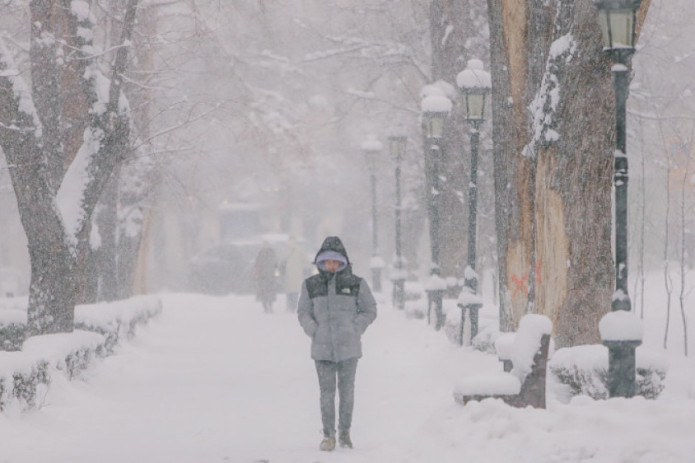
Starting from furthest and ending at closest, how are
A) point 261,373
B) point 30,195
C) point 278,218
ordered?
point 278,218 → point 261,373 → point 30,195

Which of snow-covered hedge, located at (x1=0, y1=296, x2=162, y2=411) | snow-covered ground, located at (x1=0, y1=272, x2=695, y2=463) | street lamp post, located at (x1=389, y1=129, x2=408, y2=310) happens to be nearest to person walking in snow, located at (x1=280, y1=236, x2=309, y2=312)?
street lamp post, located at (x1=389, y1=129, x2=408, y2=310)

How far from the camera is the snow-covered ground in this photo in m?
6.89

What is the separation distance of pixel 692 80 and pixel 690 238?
644 centimetres

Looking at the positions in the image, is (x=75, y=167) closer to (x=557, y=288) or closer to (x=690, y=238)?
(x=557, y=288)

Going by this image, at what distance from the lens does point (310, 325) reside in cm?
916

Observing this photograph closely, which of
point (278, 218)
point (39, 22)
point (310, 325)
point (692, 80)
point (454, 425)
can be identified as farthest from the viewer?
point (278, 218)

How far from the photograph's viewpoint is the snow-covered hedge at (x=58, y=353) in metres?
9.96

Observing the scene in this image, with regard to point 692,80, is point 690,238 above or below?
below

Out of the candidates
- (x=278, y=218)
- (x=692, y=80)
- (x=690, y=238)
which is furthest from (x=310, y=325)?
(x=278, y=218)

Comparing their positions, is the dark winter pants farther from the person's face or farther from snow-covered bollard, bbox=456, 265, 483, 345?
snow-covered bollard, bbox=456, 265, 483, 345

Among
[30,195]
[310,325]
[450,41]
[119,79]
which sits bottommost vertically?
[310,325]

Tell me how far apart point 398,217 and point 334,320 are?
18303 millimetres

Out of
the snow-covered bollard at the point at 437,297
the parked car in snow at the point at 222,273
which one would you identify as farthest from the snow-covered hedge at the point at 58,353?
the parked car in snow at the point at 222,273

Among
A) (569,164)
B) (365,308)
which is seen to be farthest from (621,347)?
(569,164)
